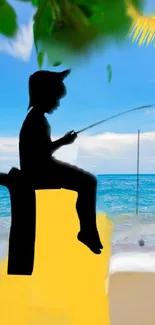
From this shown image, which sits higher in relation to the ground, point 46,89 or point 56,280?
point 46,89

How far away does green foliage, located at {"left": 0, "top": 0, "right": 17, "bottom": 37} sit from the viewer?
1.36 m

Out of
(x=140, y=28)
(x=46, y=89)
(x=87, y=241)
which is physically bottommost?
(x=87, y=241)

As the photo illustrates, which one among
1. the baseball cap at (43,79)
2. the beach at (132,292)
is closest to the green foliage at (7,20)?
the baseball cap at (43,79)

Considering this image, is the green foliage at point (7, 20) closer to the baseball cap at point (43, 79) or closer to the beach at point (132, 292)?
the baseball cap at point (43, 79)

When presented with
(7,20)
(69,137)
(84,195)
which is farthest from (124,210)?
(7,20)

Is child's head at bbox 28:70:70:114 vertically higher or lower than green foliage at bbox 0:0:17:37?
lower

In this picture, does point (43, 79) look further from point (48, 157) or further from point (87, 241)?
point (87, 241)

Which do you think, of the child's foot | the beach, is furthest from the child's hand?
the beach

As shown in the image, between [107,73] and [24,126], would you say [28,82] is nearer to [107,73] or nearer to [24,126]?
[24,126]

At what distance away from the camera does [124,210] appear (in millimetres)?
1430

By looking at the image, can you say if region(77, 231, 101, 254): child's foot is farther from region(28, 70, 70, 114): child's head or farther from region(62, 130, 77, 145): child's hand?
region(28, 70, 70, 114): child's head

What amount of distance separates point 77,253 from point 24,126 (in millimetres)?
473

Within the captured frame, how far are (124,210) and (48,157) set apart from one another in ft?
1.08

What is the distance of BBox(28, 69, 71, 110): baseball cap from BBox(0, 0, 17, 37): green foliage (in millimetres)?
168
